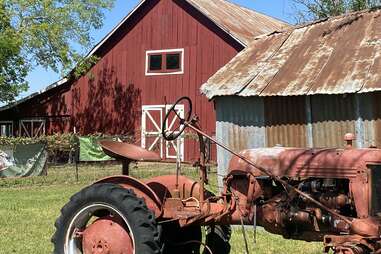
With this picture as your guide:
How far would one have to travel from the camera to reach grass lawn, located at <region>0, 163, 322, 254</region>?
8.09 metres

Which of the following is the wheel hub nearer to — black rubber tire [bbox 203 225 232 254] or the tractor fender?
the tractor fender

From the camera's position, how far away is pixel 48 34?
29.9 m

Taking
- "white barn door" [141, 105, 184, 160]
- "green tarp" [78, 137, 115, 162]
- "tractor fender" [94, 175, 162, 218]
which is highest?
"white barn door" [141, 105, 184, 160]

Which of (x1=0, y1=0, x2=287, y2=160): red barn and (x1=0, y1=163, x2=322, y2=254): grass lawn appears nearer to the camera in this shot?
(x1=0, y1=163, x2=322, y2=254): grass lawn

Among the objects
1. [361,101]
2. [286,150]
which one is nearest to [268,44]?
[361,101]

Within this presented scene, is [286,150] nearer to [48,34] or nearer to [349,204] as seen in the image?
[349,204]

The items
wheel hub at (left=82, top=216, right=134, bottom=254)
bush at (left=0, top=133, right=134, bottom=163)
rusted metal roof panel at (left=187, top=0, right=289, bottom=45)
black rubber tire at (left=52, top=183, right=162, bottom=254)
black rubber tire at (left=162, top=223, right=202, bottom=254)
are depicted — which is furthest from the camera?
rusted metal roof panel at (left=187, top=0, right=289, bottom=45)

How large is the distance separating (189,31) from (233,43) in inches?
91.1

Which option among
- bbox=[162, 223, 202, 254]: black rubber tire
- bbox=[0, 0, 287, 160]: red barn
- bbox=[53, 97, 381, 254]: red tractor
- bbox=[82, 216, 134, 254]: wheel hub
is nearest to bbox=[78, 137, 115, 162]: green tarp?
bbox=[0, 0, 287, 160]: red barn

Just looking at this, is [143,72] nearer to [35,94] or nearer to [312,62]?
[35,94]

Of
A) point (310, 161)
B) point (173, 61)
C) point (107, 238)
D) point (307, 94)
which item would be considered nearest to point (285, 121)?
point (307, 94)

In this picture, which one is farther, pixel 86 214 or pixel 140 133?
pixel 140 133

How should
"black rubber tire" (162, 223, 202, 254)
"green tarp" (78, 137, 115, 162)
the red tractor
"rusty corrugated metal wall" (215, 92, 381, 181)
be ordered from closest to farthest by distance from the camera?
1. the red tractor
2. "black rubber tire" (162, 223, 202, 254)
3. "rusty corrugated metal wall" (215, 92, 381, 181)
4. "green tarp" (78, 137, 115, 162)

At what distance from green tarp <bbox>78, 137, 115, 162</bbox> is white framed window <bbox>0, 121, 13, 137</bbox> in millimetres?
8955
